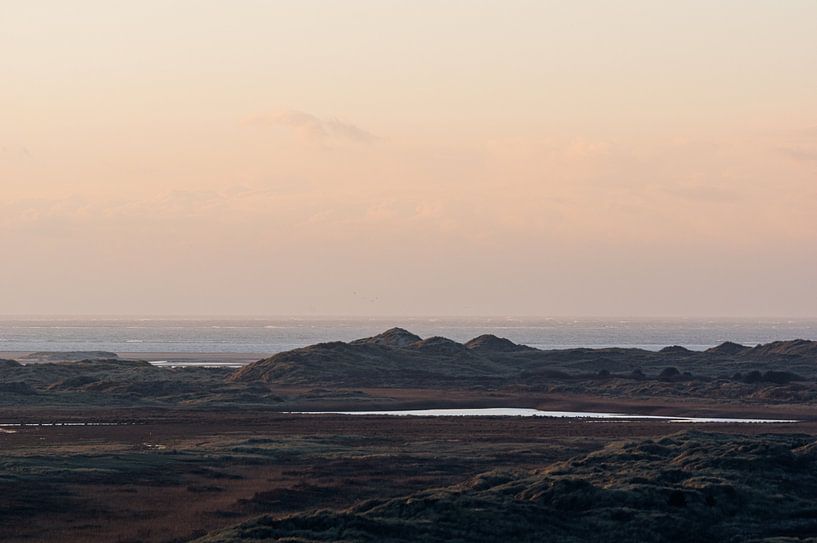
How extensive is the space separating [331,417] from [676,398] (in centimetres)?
3622

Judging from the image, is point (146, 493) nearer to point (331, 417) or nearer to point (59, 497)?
point (59, 497)

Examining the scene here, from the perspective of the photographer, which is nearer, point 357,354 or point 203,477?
point 203,477

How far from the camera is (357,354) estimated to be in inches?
5699

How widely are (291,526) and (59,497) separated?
13410 millimetres

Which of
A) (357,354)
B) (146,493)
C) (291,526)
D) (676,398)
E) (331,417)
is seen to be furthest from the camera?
(357,354)

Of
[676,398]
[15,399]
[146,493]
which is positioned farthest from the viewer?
[676,398]

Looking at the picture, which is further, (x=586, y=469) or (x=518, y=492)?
(x=586, y=469)

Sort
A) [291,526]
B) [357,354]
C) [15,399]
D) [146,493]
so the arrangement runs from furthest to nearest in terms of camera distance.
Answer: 1. [357,354]
2. [15,399]
3. [146,493]
4. [291,526]

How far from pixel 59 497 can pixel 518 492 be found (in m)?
17.9

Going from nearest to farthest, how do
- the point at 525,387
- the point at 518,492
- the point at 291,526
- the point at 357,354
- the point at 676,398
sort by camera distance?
1. the point at 291,526
2. the point at 518,492
3. the point at 676,398
4. the point at 525,387
5. the point at 357,354

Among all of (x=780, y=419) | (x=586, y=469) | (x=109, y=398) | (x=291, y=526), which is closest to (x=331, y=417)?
(x=109, y=398)

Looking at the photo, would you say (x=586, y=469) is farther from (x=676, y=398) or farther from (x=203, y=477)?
(x=676, y=398)

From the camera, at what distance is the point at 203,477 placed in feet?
171

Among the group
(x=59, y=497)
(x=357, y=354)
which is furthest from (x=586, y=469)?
(x=357, y=354)
